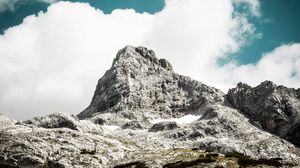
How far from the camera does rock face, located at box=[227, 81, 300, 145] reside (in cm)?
17050

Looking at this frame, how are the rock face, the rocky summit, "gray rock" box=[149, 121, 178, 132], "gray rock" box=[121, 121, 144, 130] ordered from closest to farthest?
the rocky summit → "gray rock" box=[149, 121, 178, 132] → the rock face → "gray rock" box=[121, 121, 144, 130]

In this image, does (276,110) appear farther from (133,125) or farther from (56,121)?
(56,121)

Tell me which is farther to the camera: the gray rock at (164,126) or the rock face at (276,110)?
the rock face at (276,110)

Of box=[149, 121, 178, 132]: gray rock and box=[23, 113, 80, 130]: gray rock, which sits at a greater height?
box=[23, 113, 80, 130]: gray rock

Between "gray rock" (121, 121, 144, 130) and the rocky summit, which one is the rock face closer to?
the rocky summit

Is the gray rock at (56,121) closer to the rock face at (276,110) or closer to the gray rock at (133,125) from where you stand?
the gray rock at (133,125)

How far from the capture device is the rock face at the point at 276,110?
17050 cm

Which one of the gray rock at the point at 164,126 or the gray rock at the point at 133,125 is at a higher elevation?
the gray rock at the point at 133,125

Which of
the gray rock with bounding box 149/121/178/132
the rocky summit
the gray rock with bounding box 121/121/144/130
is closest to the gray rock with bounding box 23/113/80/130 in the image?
the rocky summit

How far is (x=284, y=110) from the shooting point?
181 meters

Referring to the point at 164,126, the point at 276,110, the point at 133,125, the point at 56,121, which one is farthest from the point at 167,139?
the point at 276,110

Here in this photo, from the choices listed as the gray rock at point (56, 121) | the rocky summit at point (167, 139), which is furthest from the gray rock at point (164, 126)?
the gray rock at point (56, 121)

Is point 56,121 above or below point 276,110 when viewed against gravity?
below

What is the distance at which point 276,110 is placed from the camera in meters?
182
